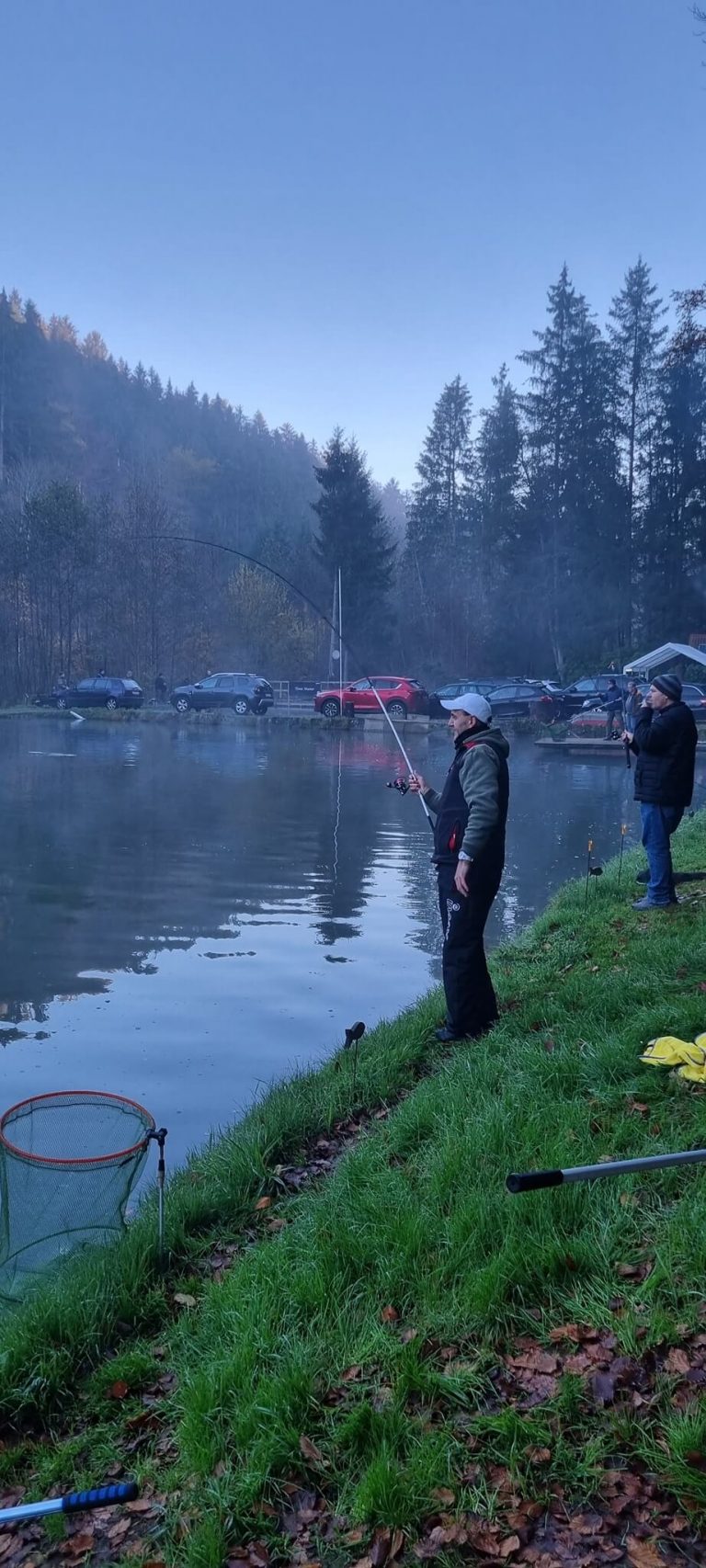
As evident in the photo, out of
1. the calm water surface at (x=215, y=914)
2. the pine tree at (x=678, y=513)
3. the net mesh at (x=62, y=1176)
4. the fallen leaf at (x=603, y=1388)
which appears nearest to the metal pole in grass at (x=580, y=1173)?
the fallen leaf at (x=603, y=1388)

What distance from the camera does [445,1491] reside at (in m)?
2.91

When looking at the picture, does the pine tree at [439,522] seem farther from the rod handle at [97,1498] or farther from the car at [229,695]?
the rod handle at [97,1498]

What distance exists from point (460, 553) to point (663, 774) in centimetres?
5928

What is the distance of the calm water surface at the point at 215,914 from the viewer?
7.40 m

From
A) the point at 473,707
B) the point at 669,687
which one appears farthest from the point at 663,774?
the point at 473,707

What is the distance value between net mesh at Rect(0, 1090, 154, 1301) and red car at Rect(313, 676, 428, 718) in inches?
1421

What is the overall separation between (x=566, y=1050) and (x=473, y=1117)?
0.81 metres

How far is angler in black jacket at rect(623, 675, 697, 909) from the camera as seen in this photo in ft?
29.7

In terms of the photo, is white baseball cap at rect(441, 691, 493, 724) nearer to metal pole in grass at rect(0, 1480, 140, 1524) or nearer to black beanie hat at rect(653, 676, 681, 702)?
black beanie hat at rect(653, 676, 681, 702)

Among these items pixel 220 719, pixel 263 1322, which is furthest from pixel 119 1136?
pixel 220 719

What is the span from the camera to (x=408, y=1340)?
11.4ft

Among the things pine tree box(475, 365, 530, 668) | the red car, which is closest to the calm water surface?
the red car

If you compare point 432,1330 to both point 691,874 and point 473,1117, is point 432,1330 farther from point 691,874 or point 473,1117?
point 691,874

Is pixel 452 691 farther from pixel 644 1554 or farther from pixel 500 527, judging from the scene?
pixel 644 1554
